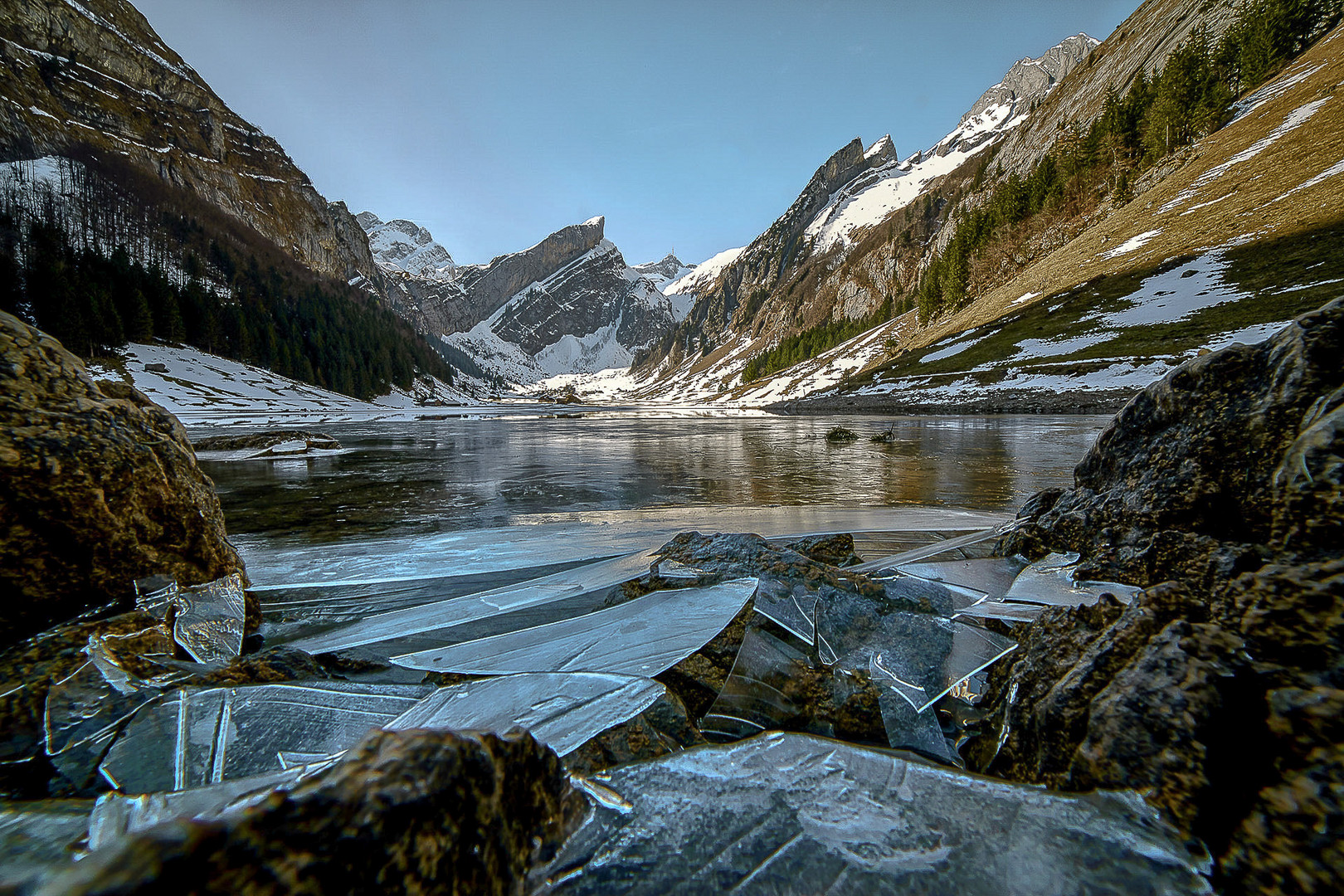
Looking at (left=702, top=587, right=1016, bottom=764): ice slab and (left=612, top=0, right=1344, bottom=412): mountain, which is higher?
(left=612, top=0, right=1344, bottom=412): mountain

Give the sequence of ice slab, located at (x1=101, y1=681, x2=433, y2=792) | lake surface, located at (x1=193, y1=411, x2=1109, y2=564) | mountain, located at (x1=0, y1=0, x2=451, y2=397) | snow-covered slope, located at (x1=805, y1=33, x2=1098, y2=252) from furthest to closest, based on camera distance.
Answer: snow-covered slope, located at (x1=805, y1=33, x2=1098, y2=252) → mountain, located at (x1=0, y1=0, x2=451, y2=397) → lake surface, located at (x1=193, y1=411, x2=1109, y2=564) → ice slab, located at (x1=101, y1=681, x2=433, y2=792)

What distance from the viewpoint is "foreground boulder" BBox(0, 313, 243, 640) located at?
97.2 inches

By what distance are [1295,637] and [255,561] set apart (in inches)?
263

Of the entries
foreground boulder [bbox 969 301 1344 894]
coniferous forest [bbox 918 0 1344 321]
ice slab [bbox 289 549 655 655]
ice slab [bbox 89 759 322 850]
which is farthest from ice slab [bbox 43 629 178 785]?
coniferous forest [bbox 918 0 1344 321]

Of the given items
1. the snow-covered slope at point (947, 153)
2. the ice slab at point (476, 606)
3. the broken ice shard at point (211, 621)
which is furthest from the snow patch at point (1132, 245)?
the snow-covered slope at point (947, 153)

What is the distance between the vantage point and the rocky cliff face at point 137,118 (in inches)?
2768

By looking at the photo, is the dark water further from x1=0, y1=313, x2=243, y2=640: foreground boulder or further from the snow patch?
the snow patch

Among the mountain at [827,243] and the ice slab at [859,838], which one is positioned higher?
the mountain at [827,243]

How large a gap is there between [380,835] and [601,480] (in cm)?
894

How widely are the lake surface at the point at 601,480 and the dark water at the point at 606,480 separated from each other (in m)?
0.04

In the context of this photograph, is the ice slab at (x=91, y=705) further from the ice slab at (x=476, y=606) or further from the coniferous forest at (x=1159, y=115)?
the coniferous forest at (x=1159, y=115)

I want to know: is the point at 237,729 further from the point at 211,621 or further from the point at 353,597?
the point at 353,597

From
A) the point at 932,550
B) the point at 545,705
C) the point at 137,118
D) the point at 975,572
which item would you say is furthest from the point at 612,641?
the point at 137,118

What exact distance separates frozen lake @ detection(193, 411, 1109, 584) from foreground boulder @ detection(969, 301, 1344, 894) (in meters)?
2.98
